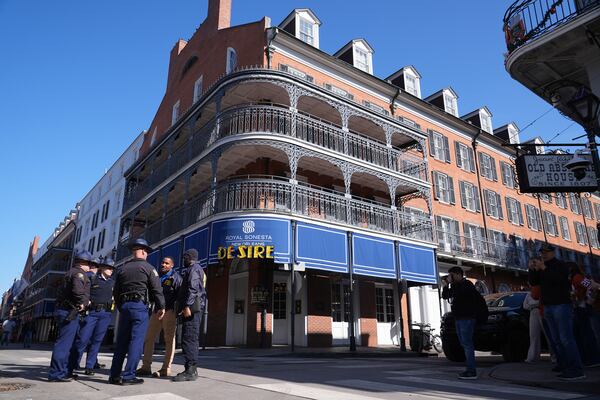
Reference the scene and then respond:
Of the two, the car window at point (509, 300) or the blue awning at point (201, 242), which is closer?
the car window at point (509, 300)

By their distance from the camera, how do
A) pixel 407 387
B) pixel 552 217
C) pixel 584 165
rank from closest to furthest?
1. pixel 407 387
2. pixel 584 165
3. pixel 552 217

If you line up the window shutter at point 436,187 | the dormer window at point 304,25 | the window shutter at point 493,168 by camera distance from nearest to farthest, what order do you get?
the dormer window at point 304,25 < the window shutter at point 436,187 < the window shutter at point 493,168

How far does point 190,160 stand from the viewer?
63.0 ft

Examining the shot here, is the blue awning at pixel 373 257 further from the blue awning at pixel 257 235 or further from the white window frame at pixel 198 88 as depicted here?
the white window frame at pixel 198 88

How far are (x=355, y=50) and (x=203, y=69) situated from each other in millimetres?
8894

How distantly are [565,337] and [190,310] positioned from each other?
16.3 feet

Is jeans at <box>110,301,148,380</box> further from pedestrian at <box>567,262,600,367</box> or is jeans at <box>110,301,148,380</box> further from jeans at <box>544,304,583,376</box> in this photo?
pedestrian at <box>567,262,600,367</box>

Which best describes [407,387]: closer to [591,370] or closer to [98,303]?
[591,370]

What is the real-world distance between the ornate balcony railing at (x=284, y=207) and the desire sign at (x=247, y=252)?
1374 mm

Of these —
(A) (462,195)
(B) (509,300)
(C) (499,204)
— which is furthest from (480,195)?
(B) (509,300)

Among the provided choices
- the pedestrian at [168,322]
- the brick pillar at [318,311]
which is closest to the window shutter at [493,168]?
the brick pillar at [318,311]

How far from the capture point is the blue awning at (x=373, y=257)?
55.1 ft

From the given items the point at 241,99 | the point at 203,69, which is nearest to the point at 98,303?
the point at 241,99

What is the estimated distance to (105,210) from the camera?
3841 centimetres
